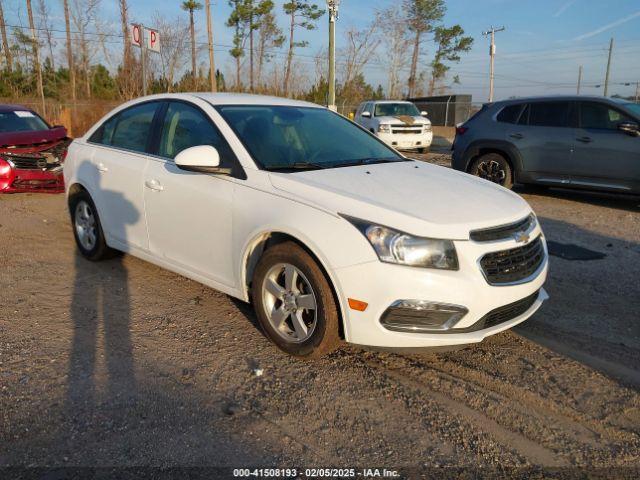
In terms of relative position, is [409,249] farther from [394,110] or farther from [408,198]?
[394,110]

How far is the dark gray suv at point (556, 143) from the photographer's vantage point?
311 inches

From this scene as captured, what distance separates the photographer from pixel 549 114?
8750mm

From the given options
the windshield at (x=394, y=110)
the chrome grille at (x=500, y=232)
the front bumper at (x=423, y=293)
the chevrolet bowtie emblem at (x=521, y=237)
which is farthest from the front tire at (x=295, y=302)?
the windshield at (x=394, y=110)

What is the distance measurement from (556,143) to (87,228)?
700 centimetres

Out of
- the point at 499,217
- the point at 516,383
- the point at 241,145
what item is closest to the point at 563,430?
the point at 516,383

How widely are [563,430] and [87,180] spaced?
4.45 meters

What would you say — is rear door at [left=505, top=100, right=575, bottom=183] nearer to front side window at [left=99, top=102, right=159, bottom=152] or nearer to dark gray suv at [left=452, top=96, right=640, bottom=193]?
dark gray suv at [left=452, top=96, right=640, bottom=193]

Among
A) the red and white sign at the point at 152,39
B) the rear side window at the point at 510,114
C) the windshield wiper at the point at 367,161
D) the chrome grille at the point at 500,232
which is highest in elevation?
the red and white sign at the point at 152,39

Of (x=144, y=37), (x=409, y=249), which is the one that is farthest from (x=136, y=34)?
(x=409, y=249)

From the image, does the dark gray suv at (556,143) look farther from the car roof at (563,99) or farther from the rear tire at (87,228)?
the rear tire at (87,228)

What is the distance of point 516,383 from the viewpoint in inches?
125

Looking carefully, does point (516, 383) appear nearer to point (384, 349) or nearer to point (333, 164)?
point (384, 349)

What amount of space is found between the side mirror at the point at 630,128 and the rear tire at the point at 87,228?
7226mm

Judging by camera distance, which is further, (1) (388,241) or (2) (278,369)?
(2) (278,369)
